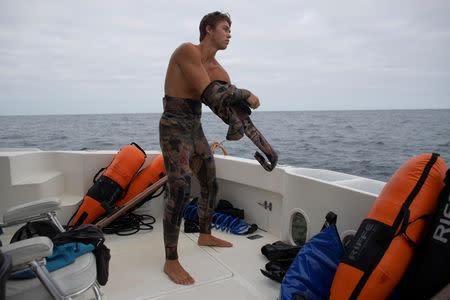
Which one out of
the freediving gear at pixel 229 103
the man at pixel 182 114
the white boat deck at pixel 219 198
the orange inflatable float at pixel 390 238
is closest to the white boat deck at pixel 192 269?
the white boat deck at pixel 219 198

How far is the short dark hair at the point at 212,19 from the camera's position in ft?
7.05

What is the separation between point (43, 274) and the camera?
1186 millimetres

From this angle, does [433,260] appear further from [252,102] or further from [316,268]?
[252,102]

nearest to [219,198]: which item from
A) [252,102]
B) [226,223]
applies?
[226,223]

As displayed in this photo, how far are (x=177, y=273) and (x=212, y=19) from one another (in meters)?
1.69

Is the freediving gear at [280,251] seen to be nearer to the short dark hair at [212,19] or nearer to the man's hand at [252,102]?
the man's hand at [252,102]

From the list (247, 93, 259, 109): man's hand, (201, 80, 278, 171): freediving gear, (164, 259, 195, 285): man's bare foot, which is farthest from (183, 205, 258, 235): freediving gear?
(247, 93, 259, 109): man's hand

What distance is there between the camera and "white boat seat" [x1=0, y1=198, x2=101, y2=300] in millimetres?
1115

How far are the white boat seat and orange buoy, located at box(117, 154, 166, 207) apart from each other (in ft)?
5.37

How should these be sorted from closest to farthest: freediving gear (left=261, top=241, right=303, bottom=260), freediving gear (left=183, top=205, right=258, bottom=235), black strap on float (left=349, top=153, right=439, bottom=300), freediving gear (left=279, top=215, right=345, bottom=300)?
black strap on float (left=349, top=153, right=439, bottom=300) < freediving gear (left=279, top=215, right=345, bottom=300) < freediving gear (left=261, top=241, right=303, bottom=260) < freediving gear (left=183, top=205, right=258, bottom=235)

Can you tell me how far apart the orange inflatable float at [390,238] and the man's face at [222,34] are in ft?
4.54

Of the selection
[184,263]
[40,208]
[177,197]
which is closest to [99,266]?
[40,208]

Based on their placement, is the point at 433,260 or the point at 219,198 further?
the point at 219,198

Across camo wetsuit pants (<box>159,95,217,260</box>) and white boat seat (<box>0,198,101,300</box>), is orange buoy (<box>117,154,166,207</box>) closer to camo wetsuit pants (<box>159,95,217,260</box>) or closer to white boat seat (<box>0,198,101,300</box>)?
camo wetsuit pants (<box>159,95,217,260</box>)
